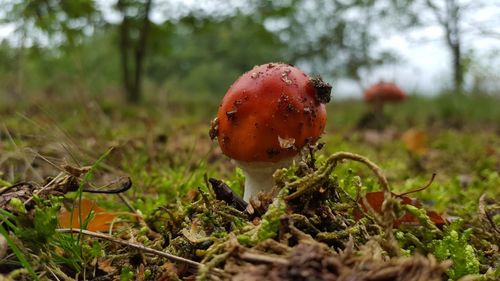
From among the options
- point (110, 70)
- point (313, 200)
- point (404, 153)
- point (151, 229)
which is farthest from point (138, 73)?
point (313, 200)

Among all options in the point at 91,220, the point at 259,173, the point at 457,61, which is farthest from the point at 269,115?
the point at 457,61

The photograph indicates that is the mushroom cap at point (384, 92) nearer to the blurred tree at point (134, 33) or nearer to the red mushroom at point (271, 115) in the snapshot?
the blurred tree at point (134, 33)

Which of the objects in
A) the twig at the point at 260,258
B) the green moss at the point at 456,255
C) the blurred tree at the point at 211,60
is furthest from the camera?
the blurred tree at the point at 211,60

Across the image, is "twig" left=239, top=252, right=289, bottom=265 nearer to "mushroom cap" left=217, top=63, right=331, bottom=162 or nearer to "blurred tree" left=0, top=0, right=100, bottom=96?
"mushroom cap" left=217, top=63, right=331, bottom=162

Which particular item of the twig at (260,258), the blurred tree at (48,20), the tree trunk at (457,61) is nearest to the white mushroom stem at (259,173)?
the twig at (260,258)

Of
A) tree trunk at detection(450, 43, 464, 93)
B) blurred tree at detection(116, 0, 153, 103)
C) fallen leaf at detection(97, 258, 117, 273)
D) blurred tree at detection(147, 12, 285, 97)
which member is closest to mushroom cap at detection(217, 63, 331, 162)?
fallen leaf at detection(97, 258, 117, 273)

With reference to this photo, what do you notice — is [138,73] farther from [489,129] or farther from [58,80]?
[489,129]

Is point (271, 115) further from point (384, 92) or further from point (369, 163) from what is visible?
point (384, 92)
